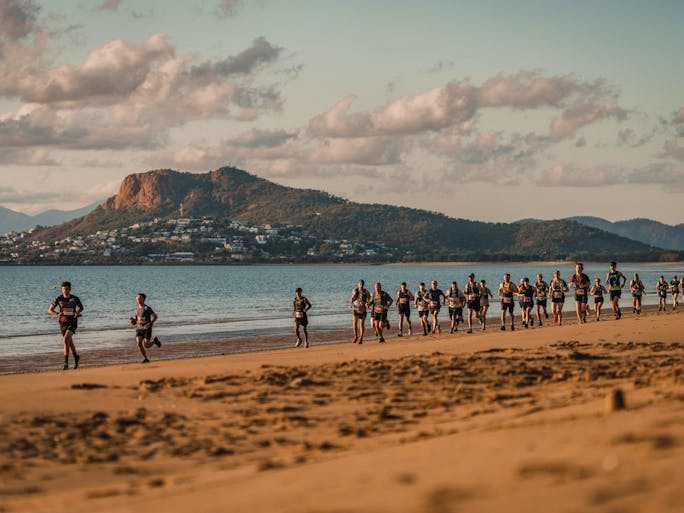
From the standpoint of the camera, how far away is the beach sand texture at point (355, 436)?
17.4 feet

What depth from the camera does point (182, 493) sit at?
5.92 metres

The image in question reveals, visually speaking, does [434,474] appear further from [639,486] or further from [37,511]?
[37,511]

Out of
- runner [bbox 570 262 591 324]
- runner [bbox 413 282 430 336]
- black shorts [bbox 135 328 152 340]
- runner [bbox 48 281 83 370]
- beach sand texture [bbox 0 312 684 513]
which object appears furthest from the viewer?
runner [bbox 570 262 591 324]

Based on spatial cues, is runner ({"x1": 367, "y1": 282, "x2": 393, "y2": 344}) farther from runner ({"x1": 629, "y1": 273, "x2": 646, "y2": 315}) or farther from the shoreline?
runner ({"x1": 629, "y1": 273, "x2": 646, "y2": 315})

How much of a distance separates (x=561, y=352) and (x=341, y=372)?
4.66 meters

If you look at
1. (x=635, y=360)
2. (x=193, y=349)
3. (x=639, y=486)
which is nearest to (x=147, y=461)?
(x=639, y=486)

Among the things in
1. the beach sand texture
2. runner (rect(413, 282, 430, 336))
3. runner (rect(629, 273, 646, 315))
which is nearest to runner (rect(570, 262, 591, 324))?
runner (rect(413, 282, 430, 336))

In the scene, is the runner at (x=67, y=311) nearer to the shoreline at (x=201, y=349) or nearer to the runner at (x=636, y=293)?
the shoreline at (x=201, y=349)

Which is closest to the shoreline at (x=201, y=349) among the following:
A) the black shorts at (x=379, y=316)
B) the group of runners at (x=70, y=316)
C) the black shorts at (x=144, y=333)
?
the black shorts at (x=379, y=316)

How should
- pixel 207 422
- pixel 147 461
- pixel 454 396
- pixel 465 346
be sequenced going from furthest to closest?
pixel 465 346
pixel 454 396
pixel 207 422
pixel 147 461

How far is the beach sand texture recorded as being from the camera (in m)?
5.30

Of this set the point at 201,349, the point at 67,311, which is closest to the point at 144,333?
the point at 67,311

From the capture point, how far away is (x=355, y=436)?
8406 millimetres

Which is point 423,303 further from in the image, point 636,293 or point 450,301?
point 636,293
